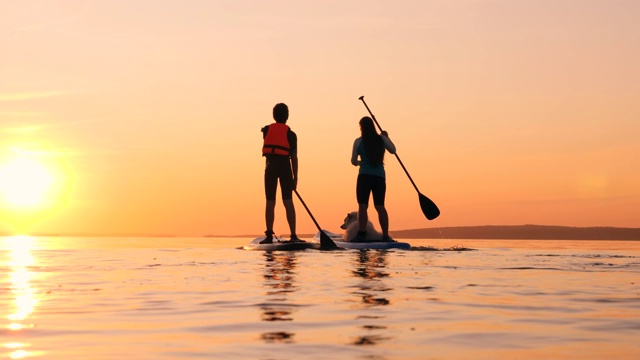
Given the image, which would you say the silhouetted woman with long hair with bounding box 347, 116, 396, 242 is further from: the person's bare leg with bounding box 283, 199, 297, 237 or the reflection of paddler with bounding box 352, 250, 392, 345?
the reflection of paddler with bounding box 352, 250, 392, 345

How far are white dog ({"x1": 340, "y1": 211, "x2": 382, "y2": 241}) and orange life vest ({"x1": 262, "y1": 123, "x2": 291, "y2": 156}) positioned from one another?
88.1 inches

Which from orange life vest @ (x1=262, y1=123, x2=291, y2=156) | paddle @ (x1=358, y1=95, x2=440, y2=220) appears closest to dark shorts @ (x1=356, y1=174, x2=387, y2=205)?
orange life vest @ (x1=262, y1=123, x2=291, y2=156)

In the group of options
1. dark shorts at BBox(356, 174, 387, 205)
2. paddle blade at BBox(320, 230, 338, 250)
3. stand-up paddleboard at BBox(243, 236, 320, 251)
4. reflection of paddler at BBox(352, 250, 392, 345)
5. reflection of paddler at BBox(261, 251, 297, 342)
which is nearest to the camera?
reflection of paddler at BBox(352, 250, 392, 345)

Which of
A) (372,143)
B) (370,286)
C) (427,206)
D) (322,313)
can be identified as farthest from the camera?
(427,206)

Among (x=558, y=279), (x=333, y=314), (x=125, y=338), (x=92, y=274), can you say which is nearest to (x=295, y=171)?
(x=92, y=274)

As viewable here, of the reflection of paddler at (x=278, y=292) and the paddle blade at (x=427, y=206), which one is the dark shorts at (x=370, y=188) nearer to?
the paddle blade at (x=427, y=206)

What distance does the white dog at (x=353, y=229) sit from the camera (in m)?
18.3

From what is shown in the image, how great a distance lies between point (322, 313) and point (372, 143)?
11156mm

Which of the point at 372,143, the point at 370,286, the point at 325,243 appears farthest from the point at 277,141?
the point at 370,286

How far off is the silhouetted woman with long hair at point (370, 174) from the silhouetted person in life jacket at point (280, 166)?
1270 millimetres

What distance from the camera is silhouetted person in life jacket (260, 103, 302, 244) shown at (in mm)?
17219

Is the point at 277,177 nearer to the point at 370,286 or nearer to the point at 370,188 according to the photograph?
the point at 370,188

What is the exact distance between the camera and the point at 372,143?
17.8m

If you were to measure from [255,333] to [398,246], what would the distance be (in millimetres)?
12191
